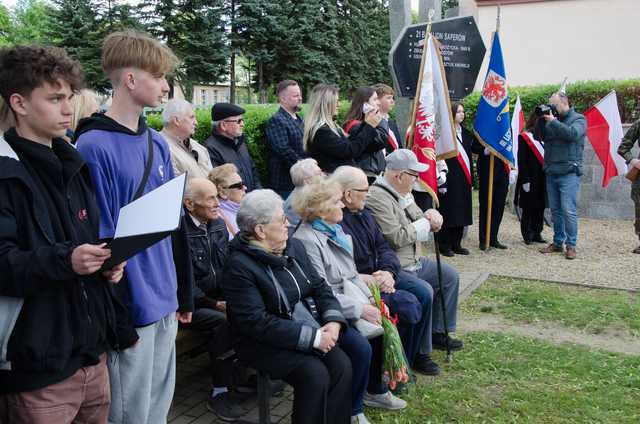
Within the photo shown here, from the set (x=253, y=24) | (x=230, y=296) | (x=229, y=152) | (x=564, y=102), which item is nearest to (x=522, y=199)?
(x=564, y=102)

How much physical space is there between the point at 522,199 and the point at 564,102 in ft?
5.37

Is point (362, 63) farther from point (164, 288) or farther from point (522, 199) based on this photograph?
point (164, 288)

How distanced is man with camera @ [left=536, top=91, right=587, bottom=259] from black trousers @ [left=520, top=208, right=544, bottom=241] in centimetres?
67

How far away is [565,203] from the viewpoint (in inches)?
319

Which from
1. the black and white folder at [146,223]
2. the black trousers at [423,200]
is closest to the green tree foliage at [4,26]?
the black trousers at [423,200]

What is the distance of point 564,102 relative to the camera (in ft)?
26.4

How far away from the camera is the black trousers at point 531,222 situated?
8984mm

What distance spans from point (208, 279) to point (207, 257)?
14 cm

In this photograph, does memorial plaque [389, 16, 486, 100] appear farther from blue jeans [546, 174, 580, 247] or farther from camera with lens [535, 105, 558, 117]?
blue jeans [546, 174, 580, 247]

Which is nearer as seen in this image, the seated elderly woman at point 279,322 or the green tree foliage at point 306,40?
the seated elderly woman at point 279,322

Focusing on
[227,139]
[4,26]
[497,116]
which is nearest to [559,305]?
[497,116]

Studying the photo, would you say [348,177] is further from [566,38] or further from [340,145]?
[566,38]

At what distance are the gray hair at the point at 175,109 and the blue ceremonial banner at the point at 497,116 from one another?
15.2ft

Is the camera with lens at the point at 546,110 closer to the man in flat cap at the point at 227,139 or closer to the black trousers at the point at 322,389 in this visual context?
the man in flat cap at the point at 227,139
